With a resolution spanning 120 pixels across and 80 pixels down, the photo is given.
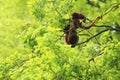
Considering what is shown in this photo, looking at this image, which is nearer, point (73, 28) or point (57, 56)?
point (57, 56)

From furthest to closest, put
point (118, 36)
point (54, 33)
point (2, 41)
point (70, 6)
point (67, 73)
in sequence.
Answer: point (2, 41) → point (118, 36) → point (70, 6) → point (54, 33) → point (67, 73)

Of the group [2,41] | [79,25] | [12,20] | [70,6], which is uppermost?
[70,6]

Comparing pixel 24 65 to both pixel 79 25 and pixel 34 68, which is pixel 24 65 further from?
pixel 79 25

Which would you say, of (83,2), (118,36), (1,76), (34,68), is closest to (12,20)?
(83,2)

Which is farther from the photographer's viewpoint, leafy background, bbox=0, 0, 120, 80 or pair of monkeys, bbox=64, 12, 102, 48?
pair of monkeys, bbox=64, 12, 102, 48

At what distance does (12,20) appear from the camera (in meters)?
14.4

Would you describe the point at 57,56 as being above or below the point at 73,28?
below

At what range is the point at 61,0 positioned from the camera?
7.46m

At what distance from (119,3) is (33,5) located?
215cm

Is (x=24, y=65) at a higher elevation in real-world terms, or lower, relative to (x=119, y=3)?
lower

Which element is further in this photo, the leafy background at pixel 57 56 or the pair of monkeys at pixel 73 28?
the pair of monkeys at pixel 73 28

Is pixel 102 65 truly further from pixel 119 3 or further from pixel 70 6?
pixel 119 3

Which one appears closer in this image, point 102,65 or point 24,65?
point 102,65

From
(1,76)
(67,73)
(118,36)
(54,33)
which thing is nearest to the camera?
(67,73)
